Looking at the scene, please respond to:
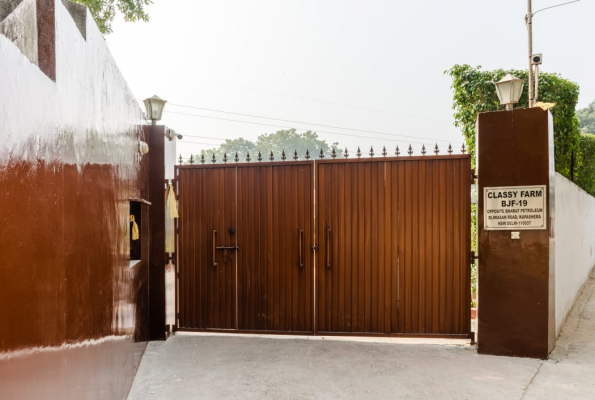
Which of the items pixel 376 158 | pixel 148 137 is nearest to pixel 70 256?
pixel 148 137

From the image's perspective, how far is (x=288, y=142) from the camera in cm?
5519

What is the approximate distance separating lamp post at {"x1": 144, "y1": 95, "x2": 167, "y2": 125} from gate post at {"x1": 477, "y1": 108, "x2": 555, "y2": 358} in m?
3.60

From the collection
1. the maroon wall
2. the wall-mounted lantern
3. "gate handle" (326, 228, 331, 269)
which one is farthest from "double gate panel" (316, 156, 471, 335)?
the maroon wall

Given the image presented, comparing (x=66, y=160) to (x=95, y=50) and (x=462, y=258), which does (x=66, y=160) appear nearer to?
(x=95, y=50)

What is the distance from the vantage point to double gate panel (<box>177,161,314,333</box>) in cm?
475

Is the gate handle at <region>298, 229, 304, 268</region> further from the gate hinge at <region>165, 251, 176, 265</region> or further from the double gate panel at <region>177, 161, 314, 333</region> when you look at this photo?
the gate hinge at <region>165, 251, 176, 265</region>

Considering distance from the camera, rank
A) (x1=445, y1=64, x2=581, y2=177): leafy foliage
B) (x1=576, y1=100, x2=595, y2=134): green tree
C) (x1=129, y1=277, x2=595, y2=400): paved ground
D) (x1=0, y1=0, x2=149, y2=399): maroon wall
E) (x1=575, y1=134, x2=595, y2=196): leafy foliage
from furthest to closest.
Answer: (x1=576, y1=100, x2=595, y2=134): green tree, (x1=575, y1=134, x2=595, y2=196): leafy foliage, (x1=445, y1=64, x2=581, y2=177): leafy foliage, (x1=129, y1=277, x2=595, y2=400): paved ground, (x1=0, y1=0, x2=149, y2=399): maroon wall

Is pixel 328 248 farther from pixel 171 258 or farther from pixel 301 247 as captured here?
pixel 171 258

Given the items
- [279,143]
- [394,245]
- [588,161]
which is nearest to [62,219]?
[394,245]

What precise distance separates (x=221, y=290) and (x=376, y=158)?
2.41 m

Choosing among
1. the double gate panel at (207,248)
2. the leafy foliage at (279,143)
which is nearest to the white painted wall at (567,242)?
the double gate panel at (207,248)

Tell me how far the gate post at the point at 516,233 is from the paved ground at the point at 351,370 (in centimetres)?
29

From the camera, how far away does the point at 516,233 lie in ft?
13.3

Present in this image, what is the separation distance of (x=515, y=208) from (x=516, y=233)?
25cm
